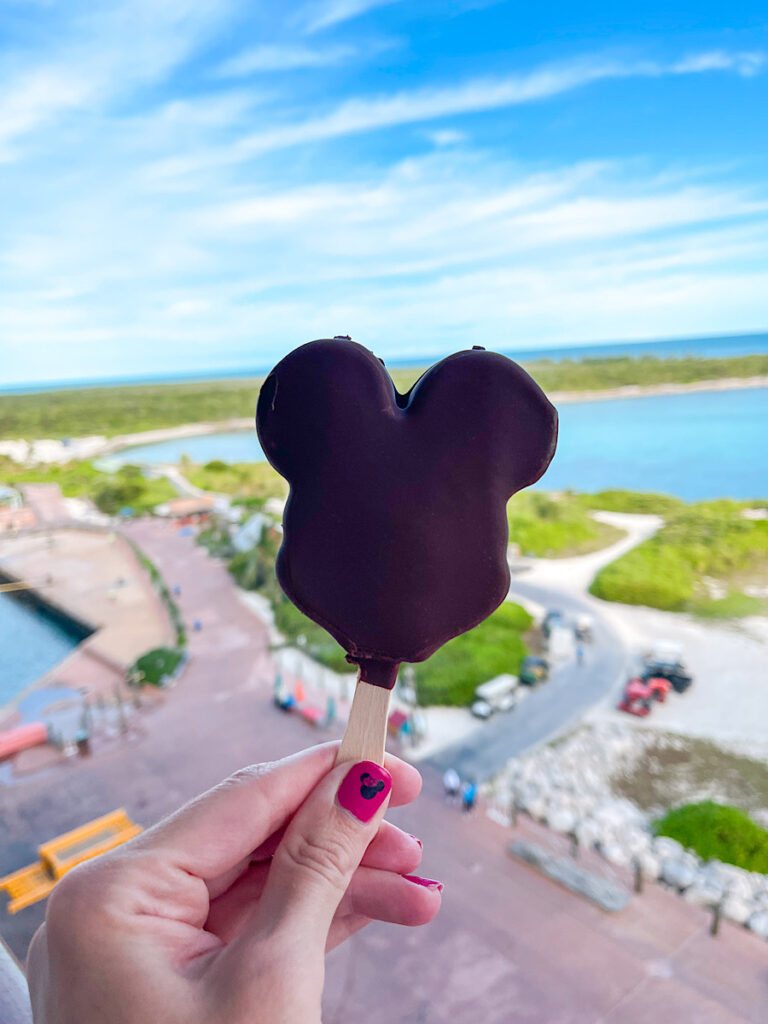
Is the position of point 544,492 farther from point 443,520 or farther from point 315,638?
point 443,520

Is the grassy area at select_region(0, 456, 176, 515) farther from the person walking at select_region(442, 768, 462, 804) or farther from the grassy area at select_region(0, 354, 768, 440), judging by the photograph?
the person walking at select_region(442, 768, 462, 804)

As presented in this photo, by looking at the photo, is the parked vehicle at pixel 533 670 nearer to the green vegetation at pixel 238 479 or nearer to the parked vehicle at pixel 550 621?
the parked vehicle at pixel 550 621

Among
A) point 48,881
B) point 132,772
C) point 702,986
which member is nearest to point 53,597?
point 132,772

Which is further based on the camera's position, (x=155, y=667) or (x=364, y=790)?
(x=155, y=667)

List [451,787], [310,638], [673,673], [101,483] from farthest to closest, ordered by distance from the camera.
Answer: [101,483] < [310,638] < [673,673] < [451,787]

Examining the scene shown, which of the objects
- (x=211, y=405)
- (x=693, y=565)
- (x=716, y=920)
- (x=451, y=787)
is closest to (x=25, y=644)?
(x=451, y=787)

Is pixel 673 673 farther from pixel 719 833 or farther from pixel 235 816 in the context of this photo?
pixel 235 816
